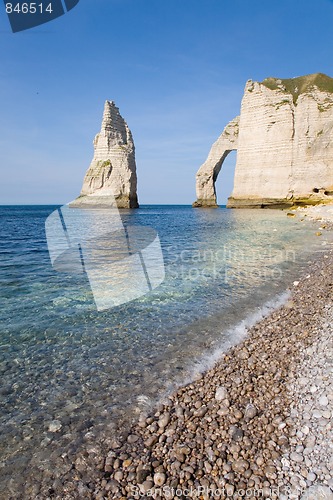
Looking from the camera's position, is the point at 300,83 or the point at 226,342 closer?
the point at 226,342

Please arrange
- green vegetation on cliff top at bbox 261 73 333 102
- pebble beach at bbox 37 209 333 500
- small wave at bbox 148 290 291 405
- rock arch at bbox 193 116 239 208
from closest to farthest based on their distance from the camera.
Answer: pebble beach at bbox 37 209 333 500 → small wave at bbox 148 290 291 405 → green vegetation on cliff top at bbox 261 73 333 102 → rock arch at bbox 193 116 239 208

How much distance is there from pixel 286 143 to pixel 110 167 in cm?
3891

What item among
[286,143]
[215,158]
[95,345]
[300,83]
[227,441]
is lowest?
[95,345]

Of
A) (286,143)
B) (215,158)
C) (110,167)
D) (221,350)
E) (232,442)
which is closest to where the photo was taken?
(232,442)

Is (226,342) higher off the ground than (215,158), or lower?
lower

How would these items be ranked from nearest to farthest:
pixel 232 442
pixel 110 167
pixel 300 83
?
pixel 232 442, pixel 300 83, pixel 110 167

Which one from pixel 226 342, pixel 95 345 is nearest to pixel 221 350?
pixel 226 342

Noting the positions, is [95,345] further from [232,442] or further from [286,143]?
[286,143]

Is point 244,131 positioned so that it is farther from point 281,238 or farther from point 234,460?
point 234,460

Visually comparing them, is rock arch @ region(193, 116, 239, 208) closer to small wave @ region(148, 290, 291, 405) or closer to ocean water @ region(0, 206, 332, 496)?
ocean water @ region(0, 206, 332, 496)

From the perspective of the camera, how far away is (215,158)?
232 ft

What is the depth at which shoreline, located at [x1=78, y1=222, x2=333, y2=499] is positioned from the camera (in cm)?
264

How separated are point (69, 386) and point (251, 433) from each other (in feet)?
8.66

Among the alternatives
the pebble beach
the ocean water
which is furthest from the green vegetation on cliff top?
the pebble beach
